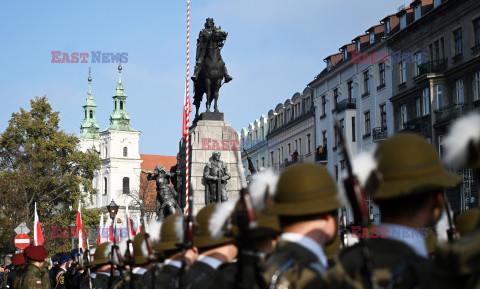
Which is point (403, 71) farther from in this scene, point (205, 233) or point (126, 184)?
point (126, 184)

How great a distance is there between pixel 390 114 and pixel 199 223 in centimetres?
4365

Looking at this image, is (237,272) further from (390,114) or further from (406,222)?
(390,114)

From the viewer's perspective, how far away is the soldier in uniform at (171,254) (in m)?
5.71

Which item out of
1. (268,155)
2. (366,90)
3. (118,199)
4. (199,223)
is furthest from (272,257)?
(118,199)

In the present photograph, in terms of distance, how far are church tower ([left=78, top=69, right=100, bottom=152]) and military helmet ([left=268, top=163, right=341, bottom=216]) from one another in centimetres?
14597

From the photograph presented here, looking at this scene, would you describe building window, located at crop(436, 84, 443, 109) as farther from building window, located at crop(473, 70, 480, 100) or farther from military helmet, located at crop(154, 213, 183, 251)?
military helmet, located at crop(154, 213, 183, 251)

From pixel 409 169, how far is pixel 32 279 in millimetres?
8598

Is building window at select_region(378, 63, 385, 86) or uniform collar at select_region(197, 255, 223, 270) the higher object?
building window at select_region(378, 63, 385, 86)

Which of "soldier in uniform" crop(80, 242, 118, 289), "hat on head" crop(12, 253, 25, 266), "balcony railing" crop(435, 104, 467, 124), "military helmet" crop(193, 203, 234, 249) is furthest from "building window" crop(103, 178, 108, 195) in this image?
"military helmet" crop(193, 203, 234, 249)

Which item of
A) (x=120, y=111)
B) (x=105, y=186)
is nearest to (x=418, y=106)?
(x=105, y=186)

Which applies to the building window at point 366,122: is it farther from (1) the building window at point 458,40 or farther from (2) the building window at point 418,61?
(1) the building window at point 458,40

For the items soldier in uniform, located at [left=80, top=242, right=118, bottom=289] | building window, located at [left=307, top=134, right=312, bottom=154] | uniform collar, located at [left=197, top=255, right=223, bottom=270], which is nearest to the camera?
uniform collar, located at [left=197, top=255, right=223, bottom=270]

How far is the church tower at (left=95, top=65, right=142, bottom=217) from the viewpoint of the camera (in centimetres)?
13050

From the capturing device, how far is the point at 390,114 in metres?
48.2
